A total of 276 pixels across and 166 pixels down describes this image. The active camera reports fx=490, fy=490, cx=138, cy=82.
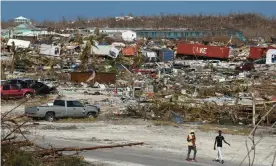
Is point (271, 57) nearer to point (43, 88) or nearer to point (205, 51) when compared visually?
point (205, 51)

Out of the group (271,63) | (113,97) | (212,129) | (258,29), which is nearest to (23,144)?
(212,129)

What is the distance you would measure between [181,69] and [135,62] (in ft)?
20.6

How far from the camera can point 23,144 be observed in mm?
12250

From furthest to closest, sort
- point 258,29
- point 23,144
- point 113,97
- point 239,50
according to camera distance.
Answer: point 258,29
point 239,50
point 113,97
point 23,144

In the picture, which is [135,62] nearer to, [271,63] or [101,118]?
[271,63]

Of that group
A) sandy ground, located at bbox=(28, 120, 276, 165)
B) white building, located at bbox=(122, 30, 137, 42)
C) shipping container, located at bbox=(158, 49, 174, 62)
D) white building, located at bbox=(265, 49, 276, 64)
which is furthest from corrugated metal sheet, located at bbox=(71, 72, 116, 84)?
white building, located at bbox=(122, 30, 137, 42)

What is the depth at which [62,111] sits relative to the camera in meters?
28.5

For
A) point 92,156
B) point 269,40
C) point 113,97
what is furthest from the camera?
point 269,40

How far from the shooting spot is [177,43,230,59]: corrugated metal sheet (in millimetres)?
70312

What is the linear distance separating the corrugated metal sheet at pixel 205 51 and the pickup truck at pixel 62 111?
43.4m

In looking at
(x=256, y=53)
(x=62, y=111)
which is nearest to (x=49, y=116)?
(x=62, y=111)

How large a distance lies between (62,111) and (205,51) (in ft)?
150

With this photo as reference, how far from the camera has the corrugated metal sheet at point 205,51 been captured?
70312 millimetres

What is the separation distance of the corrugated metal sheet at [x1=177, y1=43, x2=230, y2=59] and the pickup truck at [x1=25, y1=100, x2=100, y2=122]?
43.4 meters
